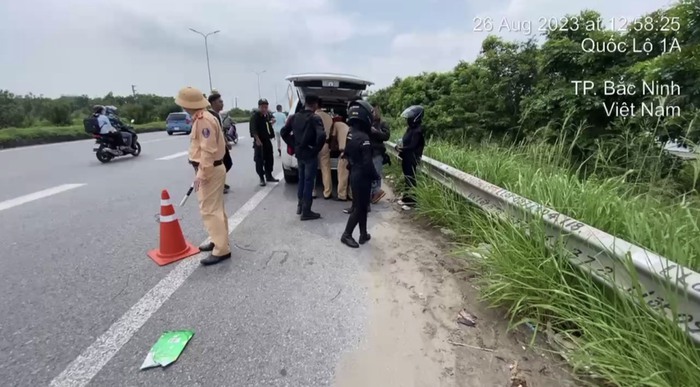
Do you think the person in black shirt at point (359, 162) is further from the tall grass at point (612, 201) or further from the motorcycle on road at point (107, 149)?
the motorcycle on road at point (107, 149)

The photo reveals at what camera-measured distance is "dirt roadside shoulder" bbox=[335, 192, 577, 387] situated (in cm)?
202

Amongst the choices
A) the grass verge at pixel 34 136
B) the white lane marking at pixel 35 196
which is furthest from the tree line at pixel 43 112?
the white lane marking at pixel 35 196

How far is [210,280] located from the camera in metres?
3.13

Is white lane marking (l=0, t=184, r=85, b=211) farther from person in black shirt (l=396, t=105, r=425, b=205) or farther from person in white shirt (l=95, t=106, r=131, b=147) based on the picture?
person in black shirt (l=396, t=105, r=425, b=205)

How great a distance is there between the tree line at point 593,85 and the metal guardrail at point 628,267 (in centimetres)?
177

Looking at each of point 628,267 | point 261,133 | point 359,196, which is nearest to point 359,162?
point 359,196

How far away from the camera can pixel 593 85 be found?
196 inches

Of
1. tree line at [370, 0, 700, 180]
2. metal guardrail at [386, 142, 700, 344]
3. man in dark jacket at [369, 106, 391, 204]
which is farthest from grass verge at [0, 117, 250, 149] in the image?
metal guardrail at [386, 142, 700, 344]

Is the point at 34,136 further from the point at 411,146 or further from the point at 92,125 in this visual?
the point at 411,146

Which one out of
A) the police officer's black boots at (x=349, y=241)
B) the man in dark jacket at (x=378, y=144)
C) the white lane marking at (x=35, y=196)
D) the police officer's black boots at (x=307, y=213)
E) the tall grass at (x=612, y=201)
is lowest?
the police officer's black boots at (x=349, y=241)

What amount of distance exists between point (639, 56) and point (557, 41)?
1108mm

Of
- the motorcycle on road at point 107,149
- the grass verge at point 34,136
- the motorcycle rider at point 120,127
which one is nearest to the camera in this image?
the motorcycle on road at point 107,149

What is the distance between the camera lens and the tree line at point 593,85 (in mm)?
3912

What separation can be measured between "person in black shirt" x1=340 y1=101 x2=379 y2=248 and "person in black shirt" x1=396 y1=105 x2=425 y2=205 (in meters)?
1.29
